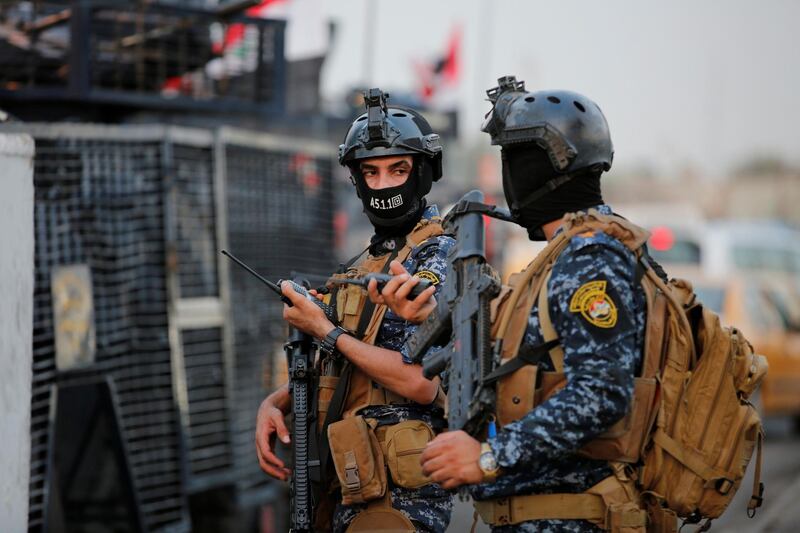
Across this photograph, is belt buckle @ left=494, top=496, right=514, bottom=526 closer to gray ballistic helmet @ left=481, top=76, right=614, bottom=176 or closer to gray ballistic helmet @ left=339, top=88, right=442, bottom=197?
gray ballistic helmet @ left=481, top=76, right=614, bottom=176

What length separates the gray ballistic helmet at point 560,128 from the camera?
3.21 metres

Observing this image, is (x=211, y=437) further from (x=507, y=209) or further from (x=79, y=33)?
(x=507, y=209)

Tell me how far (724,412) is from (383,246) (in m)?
1.45

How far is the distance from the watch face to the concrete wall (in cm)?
204

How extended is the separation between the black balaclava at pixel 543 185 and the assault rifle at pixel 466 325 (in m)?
0.14

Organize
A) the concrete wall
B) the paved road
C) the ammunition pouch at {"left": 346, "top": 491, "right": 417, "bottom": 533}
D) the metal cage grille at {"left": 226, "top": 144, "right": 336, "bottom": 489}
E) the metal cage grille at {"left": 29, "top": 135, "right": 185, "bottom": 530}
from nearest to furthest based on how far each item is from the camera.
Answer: the ammunition pouch at {"left": 346, "top": 491, "right": 417, "bottom": 533} < the concrete wall < the metal cage grille at {"left": 29, "top": 135, "right": 185, "bottom": 530} < the metal cage grille at {"left": 226, "top": 144, "right": 336, "bottom": 489} < the paved road

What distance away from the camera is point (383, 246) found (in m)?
4.13

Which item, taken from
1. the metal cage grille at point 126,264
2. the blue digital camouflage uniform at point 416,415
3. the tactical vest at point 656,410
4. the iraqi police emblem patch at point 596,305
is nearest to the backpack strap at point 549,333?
the tactical vest at point 656,410

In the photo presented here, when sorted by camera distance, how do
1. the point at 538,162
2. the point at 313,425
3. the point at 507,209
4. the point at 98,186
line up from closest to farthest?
the point at 538,162, the point at 507,209, the point at 313,425, the point at 98,186

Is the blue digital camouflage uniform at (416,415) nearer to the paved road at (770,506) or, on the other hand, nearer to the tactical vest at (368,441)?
the tactical vest at (368,441)

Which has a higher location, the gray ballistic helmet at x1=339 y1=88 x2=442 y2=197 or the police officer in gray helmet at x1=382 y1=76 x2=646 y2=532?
the gray ballistic helmet at x1=339 y1=88 x2=442 y2=197

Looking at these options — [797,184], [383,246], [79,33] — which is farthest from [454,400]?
[797,184]

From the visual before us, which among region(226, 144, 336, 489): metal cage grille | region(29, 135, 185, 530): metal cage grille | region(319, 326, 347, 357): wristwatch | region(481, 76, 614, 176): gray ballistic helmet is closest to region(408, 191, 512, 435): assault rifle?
region(481, 76, 614, 176): gray ballistic helmet

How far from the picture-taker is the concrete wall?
165 inches
